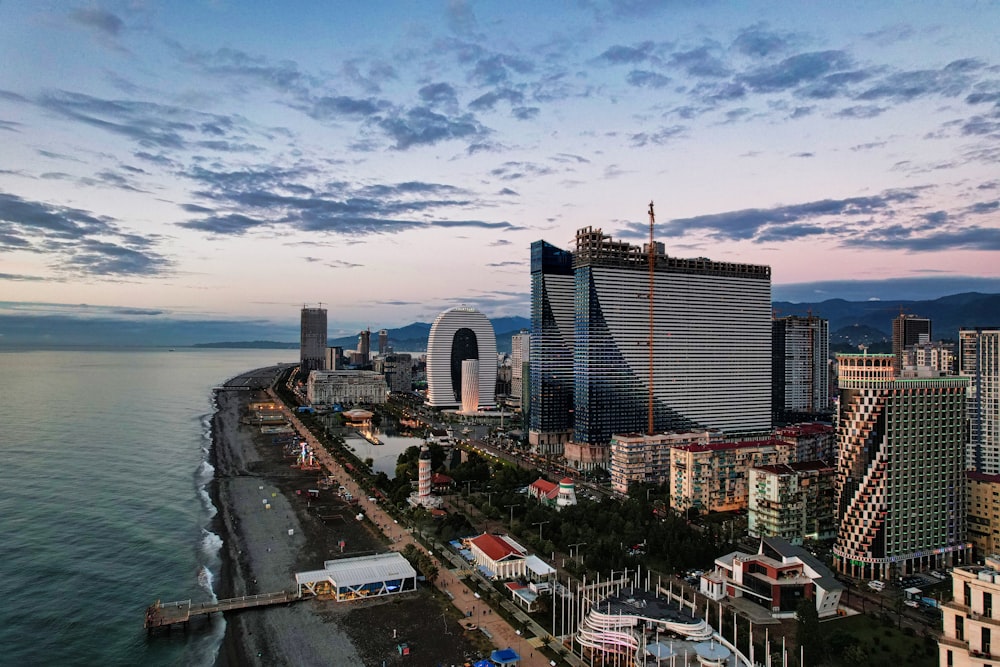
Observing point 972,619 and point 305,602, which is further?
point 305,602

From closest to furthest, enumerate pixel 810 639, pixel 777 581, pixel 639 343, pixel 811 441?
pixel 810 639 → pixel 777 581 → pixel 811 441 → pixel 639 343

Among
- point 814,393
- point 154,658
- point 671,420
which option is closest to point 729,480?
point 671,420

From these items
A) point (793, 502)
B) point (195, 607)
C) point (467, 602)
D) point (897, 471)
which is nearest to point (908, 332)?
point (793, 502)

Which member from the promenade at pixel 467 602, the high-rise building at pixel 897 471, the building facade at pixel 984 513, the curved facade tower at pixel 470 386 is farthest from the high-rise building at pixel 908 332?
the promenade at pixel 467 602

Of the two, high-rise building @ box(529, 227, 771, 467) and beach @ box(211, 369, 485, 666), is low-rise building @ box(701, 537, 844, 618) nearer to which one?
beach @ box(211, 369, 485, 666)

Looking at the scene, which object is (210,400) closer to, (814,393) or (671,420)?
(671,420)

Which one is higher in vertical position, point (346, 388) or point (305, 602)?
point (346, 388)

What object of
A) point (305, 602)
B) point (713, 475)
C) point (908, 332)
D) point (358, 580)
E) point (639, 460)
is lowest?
point (305, 602)

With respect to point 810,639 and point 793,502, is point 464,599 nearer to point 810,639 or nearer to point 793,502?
point 810,639
